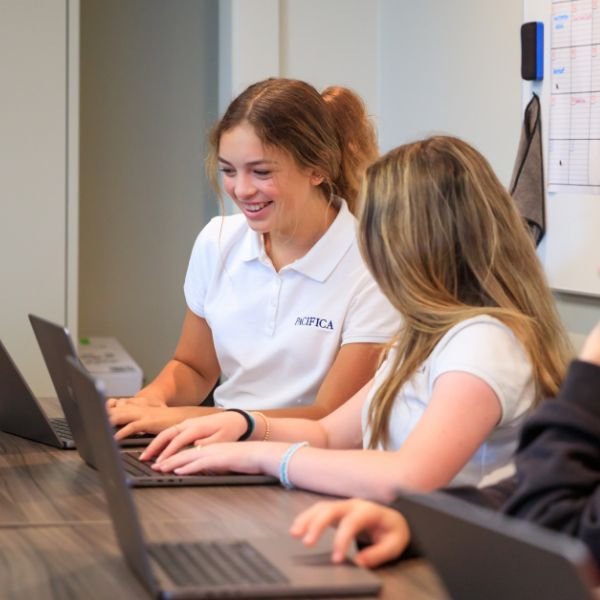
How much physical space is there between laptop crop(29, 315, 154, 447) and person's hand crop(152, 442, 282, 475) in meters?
0.18

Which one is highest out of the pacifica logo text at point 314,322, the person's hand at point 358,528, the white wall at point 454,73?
the white wall at point 454,73

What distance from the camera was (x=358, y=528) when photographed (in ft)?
4.18

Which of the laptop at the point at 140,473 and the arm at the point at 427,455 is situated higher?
the arm at the point at 427,455

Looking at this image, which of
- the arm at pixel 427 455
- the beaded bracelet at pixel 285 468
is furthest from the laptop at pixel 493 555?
the beaded bracelet at pixel 285 468

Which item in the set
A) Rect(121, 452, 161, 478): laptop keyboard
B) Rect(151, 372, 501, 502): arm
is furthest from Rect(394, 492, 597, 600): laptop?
Rect(121, 452, 161, 478): laptop keyboard

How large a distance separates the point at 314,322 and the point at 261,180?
0.99 ft

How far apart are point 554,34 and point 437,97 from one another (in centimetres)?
69

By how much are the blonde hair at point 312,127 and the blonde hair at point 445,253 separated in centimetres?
64

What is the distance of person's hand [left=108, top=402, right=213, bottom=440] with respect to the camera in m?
2.03

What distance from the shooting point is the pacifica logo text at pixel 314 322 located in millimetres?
2348

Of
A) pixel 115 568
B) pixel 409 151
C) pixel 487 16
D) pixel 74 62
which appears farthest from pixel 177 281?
pixel 115 568

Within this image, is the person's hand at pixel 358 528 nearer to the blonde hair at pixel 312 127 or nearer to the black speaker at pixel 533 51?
the blonde hair at pixel 312 127

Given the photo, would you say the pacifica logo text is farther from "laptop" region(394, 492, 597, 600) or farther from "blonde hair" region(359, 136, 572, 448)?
"laptop" region(394, 492, 597, 600)

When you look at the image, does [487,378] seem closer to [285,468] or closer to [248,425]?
[285,468]
